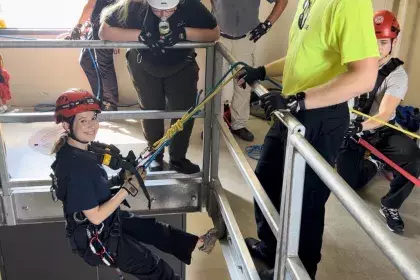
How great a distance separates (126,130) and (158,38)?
89.6 inches

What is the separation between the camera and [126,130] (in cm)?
470

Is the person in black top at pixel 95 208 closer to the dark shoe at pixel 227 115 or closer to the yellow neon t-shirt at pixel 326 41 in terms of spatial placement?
the yellow neon t-shirt at pixel 326 41

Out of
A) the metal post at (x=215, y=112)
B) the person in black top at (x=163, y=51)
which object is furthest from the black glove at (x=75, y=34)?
the metal post at (x=215, y=112)

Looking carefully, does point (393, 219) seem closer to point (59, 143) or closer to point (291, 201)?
point (291, 201)

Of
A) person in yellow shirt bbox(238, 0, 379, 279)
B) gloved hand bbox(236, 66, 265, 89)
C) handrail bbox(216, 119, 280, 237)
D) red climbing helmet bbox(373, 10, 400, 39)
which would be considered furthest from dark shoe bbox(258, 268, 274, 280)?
red climbing helmet bbox(373, 10, 400, 39)

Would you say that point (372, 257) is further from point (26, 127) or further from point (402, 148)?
point (26, 127)

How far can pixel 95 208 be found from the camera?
2.19 metres

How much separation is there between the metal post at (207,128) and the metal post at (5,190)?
1.11 m

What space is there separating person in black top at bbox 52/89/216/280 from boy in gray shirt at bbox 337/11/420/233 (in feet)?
4.20

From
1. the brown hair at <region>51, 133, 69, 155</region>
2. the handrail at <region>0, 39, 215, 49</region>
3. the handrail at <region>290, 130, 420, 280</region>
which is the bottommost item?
the brown hair at <region>51, 133, 69, 155</region>

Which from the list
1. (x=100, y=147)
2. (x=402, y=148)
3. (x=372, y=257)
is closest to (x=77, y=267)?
(x=100, y=147)

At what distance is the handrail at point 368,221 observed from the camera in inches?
34.2

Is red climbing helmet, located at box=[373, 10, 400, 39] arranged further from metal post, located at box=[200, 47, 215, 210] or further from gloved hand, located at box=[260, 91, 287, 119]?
gloved hand, located at box=[260, 91, 287, 119]

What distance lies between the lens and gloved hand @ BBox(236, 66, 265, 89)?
6.81 ft
